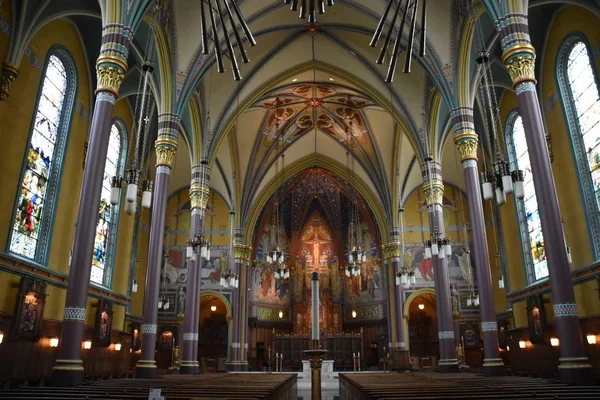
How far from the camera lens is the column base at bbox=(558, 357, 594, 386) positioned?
9000 mm

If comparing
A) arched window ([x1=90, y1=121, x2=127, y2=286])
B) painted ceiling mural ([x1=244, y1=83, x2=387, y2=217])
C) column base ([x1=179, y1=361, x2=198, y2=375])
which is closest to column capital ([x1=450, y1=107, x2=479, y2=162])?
painted ceiling mural ([x1=244, y1=83, x2=387, y2=217])

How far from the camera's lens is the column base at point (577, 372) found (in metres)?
9.00

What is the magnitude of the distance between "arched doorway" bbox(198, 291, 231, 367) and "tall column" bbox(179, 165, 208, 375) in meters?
11.6

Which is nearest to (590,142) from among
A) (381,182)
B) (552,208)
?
(552,208)

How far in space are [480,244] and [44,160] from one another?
550 inches

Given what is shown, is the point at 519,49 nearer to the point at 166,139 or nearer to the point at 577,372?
the point at 577,372

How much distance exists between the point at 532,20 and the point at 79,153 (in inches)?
642

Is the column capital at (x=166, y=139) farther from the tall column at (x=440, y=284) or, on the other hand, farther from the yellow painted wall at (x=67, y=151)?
the tall column at (x=440, y=284)

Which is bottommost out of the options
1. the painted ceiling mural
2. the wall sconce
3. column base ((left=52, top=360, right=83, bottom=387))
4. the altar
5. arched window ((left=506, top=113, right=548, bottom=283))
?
the altar

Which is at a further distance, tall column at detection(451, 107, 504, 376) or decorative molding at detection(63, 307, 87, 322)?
tall column at detection(451, 107, 504, 376)

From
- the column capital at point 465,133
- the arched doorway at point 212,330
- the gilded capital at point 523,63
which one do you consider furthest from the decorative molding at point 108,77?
the arched doorway at point 212,330

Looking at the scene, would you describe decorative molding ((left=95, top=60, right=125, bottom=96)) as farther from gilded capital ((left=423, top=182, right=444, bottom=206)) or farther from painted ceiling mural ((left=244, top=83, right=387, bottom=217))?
painted ceiling mural ((left=244, top=83, right=387, bottom=217))

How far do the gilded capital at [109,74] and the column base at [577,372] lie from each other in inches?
454

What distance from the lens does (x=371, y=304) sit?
3200 cm
